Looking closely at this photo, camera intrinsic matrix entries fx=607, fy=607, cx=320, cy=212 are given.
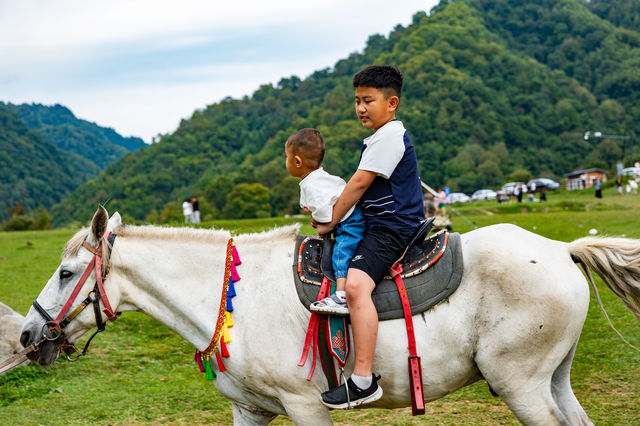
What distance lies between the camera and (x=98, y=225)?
4.14 metres

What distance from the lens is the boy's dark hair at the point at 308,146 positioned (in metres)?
4.05

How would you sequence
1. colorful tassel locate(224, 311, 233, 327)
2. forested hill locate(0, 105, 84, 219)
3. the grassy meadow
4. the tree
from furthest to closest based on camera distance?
forested hill locate(0, 105, 84, 219) → the tree → the grassy meadow → colorful tassel locate(224, 311, 233, 327)

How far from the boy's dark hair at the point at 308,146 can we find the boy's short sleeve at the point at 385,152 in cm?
32

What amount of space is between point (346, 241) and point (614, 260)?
1.82m

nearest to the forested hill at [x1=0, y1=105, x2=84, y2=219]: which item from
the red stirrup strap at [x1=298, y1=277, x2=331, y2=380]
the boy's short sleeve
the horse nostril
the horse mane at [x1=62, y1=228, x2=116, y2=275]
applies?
the horse nostril

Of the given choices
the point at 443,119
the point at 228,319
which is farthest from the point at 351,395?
the point at 443,119

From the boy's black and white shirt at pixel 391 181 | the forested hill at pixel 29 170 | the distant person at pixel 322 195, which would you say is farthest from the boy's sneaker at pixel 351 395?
the forested hill at pixel 29 170

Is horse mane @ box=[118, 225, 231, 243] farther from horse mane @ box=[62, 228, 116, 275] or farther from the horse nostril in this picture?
the horse nostril

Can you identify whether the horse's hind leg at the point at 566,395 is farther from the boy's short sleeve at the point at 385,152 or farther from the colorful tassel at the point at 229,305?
the colorful tassel at the point at 229,305

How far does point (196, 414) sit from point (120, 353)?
9.23ft

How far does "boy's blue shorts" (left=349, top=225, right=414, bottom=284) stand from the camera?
3.91m

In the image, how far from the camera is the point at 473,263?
401cm

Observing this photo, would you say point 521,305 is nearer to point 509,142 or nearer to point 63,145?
point 509,142

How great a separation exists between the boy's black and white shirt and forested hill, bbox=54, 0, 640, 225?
5492 centimetres
